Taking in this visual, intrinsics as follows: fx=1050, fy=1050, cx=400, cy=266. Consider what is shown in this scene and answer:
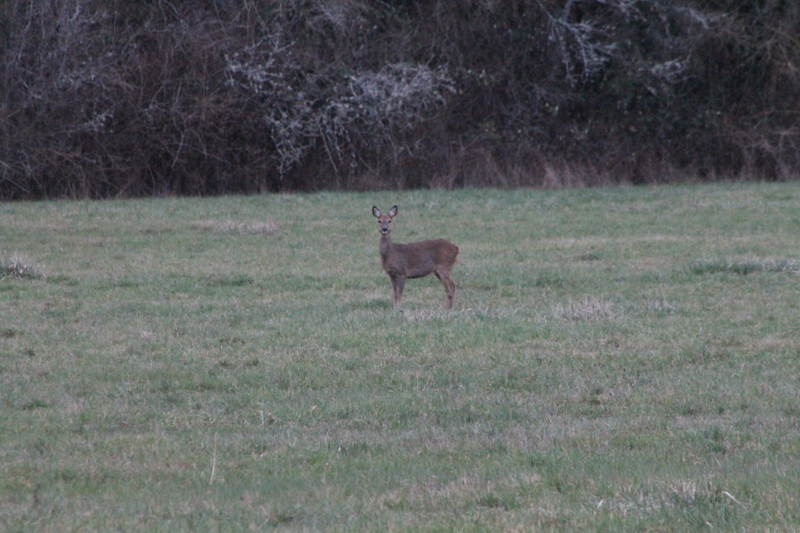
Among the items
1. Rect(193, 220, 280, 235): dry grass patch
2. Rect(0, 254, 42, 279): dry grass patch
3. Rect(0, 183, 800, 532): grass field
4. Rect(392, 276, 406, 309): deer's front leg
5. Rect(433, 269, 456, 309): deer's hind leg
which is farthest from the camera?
Rect(193, 220, 280, 235): dry grass patch

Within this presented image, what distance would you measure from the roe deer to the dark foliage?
1340 centimetres

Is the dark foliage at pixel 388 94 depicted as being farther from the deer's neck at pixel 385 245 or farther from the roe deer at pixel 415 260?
the roe deer at pixel 415 260

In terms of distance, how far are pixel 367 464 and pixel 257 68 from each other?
19494 mm

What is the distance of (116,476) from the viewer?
5.47 metres

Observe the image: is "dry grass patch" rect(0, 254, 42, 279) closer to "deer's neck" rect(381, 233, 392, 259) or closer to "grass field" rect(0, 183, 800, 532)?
"grass field" rect(0, 183, 800, 532)

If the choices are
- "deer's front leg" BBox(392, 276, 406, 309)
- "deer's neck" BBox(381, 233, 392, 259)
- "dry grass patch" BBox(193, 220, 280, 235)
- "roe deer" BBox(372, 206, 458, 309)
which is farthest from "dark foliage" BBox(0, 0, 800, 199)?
"deer's front leg" BBox(392, 276, 406, 309)

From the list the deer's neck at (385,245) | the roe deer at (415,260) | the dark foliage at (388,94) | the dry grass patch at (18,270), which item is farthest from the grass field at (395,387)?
the dark foliage at (388,94)

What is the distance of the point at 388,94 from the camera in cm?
2512

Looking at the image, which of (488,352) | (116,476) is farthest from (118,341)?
(116,476)

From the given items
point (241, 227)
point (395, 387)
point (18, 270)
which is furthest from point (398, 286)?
point (241, 227)

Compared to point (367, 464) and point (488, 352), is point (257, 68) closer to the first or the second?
point (488, 352)

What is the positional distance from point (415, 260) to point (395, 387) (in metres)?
3.73

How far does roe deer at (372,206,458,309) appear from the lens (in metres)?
11.2

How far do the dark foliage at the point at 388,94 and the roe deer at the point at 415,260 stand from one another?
44.0ft
